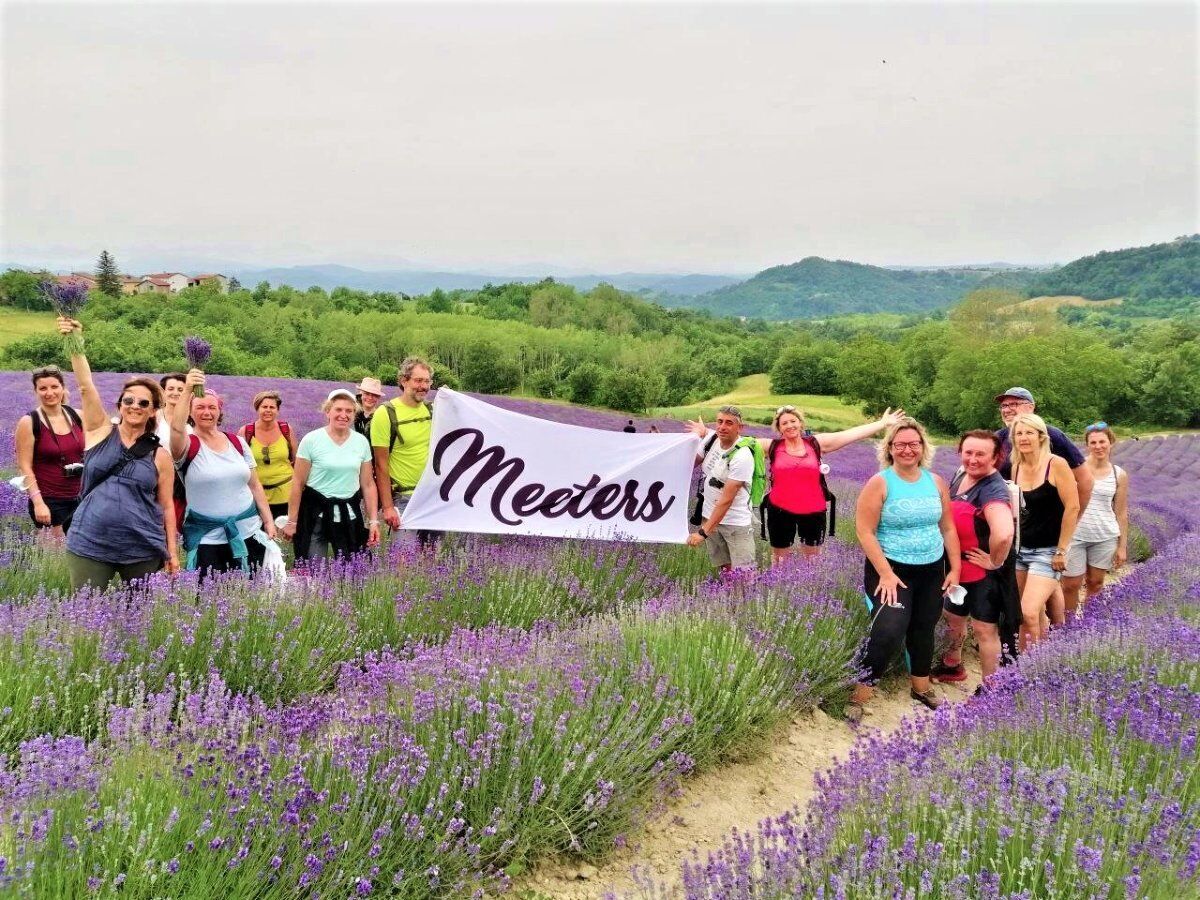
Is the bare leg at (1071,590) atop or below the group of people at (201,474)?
below

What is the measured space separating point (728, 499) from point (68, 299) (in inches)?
145

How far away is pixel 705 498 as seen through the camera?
219 inches

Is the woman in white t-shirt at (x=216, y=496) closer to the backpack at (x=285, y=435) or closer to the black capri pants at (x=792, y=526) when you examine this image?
the backpack at (x=285, y=435)

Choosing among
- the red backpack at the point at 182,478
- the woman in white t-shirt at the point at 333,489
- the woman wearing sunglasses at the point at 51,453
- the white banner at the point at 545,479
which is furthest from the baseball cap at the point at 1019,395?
the woman wearing sunglasses at the point at 51,453

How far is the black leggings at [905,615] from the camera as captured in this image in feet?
14.3

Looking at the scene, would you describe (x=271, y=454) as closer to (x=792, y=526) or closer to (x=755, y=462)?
(x=755, y=462)

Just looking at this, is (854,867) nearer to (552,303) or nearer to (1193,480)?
(1193,480)

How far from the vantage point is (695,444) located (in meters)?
6.04

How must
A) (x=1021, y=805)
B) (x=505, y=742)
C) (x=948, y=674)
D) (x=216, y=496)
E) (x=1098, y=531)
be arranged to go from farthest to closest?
(x=1098, y=531), (x=948, y=674), (x=216, y=496), (x=505, y=742), (x=1021, y=805)

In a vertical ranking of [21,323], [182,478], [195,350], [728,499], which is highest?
[21,323]

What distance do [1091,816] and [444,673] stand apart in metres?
2.06

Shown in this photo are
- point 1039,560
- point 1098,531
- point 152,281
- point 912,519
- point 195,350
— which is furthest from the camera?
point 152,281

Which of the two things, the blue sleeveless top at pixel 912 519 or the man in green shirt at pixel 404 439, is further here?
the man in green shirt at pixel 404 439

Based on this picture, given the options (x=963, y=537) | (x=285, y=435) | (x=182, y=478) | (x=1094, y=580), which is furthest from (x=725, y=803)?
(x=1094, y=580)
